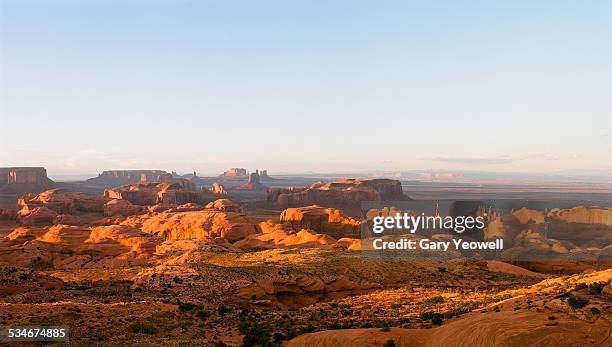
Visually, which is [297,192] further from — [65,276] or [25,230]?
[65,276]

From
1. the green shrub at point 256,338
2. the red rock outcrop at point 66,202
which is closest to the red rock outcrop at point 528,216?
the green shrub at point 256,338

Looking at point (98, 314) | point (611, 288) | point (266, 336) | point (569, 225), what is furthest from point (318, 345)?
point (569, 225)

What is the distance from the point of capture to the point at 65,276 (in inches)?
1882

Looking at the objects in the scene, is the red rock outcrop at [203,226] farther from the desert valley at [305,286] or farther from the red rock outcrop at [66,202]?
the red rock outcrop at [66,202]

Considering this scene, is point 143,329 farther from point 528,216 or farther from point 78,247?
point 528,216

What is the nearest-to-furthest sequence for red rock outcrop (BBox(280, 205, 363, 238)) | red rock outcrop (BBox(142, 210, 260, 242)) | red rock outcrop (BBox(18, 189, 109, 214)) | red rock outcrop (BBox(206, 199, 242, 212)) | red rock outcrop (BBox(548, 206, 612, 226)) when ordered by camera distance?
1. red rock outcrop (BBox(548, 206, 612, 226))
2. red rock outcrop (BBox(142, 210, 260, 242))
3. red rock outcrop (BBox(280, 205, 363, 238))
4. red rock outcrop (BBox(206, 199, 242, 212))
5. red rock outcrop (BBox(18, 189, 109, 214))

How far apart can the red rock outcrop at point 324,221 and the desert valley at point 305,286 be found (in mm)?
345

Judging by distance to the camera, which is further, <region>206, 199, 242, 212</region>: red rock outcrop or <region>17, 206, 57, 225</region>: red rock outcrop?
<region>206, 199, 242, 212</region>: red rock outcrop

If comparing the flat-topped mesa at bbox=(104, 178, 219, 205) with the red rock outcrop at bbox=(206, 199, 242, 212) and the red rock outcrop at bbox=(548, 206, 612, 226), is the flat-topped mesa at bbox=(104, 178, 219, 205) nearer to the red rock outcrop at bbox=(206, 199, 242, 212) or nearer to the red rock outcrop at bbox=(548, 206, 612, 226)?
the red rock outcrop at bbox=(206, 199, 242, 212)

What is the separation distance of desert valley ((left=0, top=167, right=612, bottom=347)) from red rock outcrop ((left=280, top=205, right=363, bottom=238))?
34 centimetres

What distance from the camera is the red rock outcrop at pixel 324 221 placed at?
92.1 meters

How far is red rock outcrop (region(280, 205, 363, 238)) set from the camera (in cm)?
9212

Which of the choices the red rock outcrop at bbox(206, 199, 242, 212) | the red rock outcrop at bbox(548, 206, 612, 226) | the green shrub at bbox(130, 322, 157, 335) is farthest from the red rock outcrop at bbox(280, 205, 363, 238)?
the green shrub at bbox(130, 322, 157, 335)

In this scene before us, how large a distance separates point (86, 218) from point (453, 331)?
12529 cm
